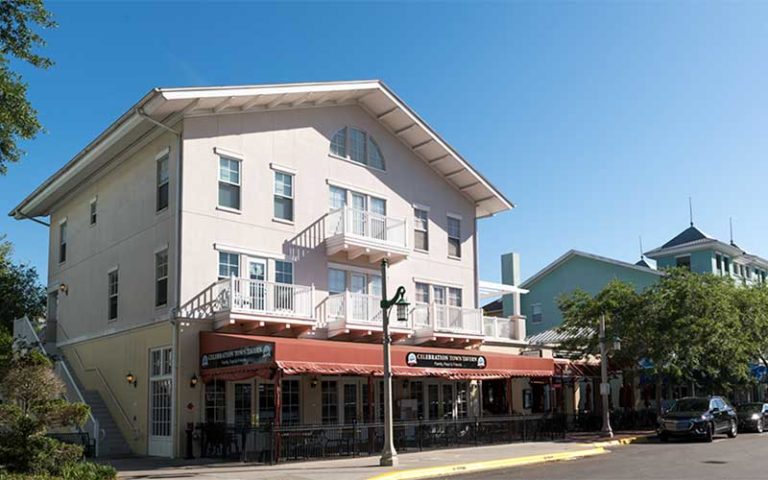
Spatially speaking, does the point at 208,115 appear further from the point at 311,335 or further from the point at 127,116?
the point at 311,335

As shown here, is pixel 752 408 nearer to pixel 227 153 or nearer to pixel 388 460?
pixel 388 460

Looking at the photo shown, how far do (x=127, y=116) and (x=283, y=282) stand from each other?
690 centimetres

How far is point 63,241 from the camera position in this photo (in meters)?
30.6

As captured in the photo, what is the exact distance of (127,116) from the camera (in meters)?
23.0

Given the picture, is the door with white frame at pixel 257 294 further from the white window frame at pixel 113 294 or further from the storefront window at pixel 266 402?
the white window frame at pixel 113 294

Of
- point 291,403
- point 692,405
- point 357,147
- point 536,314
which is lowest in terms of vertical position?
point 692,405

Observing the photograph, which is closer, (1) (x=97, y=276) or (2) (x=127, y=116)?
(2) (x=127, y=116)

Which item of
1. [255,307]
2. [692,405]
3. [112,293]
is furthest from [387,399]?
[692,405]

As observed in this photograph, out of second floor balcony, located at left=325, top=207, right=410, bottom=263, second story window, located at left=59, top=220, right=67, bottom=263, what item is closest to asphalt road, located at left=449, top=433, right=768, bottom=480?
second floor balcony, located at left=325, top=207, right=410, bottom=263

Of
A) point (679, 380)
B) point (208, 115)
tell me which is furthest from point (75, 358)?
point (679, 380)

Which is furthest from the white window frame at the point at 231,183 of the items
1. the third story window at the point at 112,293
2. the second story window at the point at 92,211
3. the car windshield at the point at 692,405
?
the car windshield at the point at 692,405

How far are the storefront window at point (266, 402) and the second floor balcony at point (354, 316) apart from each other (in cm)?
264

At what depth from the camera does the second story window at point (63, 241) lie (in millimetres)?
30352

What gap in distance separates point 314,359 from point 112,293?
9249 mm
